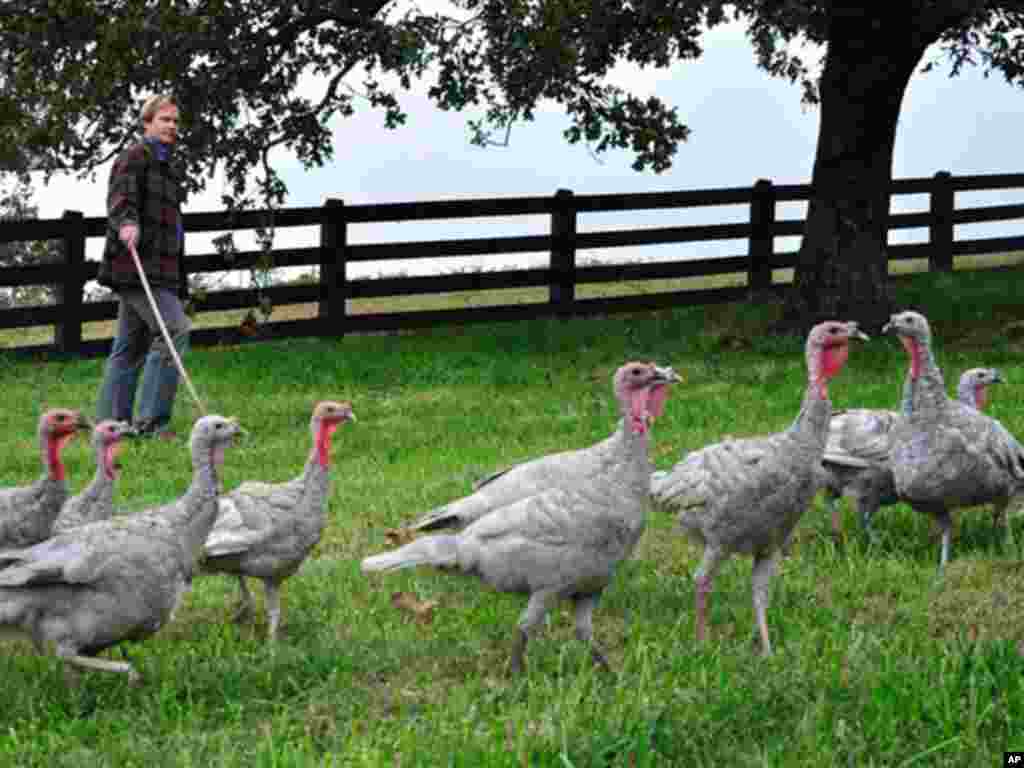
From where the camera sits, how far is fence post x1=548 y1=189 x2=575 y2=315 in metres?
20.8

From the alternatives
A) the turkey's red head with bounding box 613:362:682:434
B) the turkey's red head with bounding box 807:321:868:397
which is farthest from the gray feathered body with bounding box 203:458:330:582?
the turkey's red head with bounding box 807:321:868:397

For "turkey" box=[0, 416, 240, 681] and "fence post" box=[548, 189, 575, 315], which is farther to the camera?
"fence post" box=[548, 189, 575, 315]

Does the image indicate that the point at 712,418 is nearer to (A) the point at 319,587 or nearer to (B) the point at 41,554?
(A) the point at 319,587

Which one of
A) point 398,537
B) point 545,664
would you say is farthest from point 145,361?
point 545,664

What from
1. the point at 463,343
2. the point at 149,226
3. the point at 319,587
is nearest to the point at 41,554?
the point at 319,587

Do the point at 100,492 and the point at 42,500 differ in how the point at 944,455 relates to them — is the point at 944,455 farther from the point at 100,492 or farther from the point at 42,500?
the point at 42,500

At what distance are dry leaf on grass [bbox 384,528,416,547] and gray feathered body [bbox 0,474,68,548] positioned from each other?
195cm

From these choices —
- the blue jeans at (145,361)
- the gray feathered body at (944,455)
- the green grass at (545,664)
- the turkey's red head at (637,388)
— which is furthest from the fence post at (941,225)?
the turkey's red head at (637,388)

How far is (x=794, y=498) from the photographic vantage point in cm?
670

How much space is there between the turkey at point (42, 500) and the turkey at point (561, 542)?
4.62 ft

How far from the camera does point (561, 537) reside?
602cm

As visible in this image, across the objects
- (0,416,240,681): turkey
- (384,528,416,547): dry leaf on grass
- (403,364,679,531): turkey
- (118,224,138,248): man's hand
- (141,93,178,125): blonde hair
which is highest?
(141,93,178,125): blonde hair

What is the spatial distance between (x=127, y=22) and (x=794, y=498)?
9.53 meters

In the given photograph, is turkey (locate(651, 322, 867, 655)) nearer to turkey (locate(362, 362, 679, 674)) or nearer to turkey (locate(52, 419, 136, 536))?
turkey (locate(362, 362, 679, 674))
